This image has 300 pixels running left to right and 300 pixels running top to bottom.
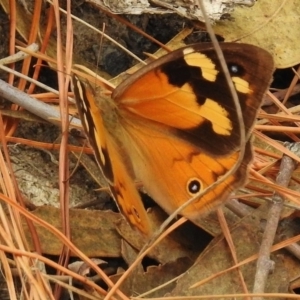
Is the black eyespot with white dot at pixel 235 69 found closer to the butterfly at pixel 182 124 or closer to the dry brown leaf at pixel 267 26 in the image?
the butterfly at pixel 182 124

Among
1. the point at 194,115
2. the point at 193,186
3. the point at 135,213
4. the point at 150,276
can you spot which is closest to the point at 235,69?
the point at 194,115

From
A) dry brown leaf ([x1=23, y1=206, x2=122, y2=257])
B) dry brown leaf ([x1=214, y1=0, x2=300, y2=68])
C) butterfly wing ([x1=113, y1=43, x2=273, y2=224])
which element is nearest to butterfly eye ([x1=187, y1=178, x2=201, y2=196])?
butterfly wing ([x1=113, y1=43, x2=273, y2=224])

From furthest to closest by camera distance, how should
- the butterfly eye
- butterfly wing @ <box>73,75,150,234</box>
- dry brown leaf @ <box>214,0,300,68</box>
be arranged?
1. dry brown leaf @ <box>214,0,300,68</box>
2. the butterfly eye
3. butterfly wing @ <box>73,75,150,234</box>

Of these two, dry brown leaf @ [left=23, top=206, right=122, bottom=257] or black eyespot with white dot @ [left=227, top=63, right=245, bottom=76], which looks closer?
black eyespot with white dot @ [left=227, top=63, right=245, bottom=76]

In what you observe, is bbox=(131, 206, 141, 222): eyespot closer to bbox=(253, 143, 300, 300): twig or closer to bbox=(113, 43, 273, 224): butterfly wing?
bbox=(113, 43, 273, 224): butterfly wing

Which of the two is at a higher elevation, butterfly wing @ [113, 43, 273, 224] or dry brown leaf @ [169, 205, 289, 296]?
butterfly wing @ [113, 43, 273, 224]

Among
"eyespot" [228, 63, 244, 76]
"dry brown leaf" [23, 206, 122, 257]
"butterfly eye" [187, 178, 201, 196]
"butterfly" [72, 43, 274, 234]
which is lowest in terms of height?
"dry brown leaf" [23, 206, 122, 257]

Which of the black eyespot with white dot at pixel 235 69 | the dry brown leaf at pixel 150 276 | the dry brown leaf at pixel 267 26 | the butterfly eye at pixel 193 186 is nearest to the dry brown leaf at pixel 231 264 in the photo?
the dry brown leaf at pixel 150 276
